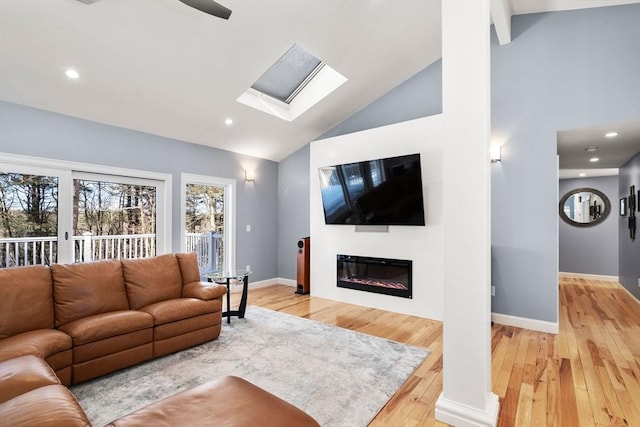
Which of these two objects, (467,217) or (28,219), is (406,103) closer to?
(467,217)

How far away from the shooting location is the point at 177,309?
9.69 feet

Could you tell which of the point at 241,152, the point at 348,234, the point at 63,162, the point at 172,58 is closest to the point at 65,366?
the point at 63,162

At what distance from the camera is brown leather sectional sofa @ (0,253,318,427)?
51.1 inches

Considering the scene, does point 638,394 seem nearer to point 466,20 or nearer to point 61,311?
point 466,20

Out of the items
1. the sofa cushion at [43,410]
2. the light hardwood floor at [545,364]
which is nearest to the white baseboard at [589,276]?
the light hardwood floor at [545,364]

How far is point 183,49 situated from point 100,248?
294 centimetres

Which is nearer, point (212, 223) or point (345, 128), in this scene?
point (345, 128)

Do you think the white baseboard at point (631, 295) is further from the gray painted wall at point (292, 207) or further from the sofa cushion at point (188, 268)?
the sofa cushion at point (188, 268)

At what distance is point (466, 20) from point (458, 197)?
111 centimetres

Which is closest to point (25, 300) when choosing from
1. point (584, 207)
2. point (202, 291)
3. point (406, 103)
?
point (202, 291)

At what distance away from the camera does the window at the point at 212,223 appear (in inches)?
207

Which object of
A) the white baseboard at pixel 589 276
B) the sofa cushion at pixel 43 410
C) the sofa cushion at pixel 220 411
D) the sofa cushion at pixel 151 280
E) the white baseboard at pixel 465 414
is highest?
the sofa cushion at pixel 151 280

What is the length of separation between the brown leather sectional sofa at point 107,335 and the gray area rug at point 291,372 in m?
0.19

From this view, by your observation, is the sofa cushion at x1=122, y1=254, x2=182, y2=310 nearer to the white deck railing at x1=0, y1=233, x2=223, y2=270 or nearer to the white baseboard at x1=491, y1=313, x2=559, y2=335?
the white deck railing at x1=0, y1=233, x2=223, y2=270
